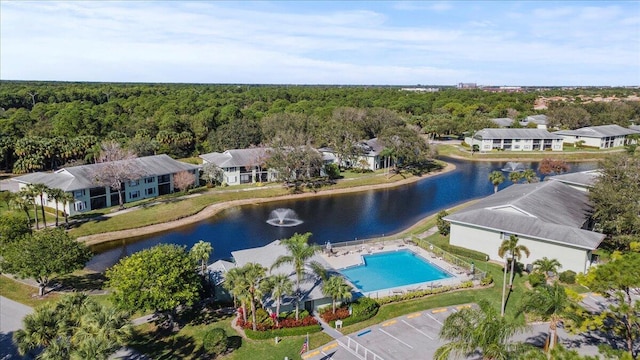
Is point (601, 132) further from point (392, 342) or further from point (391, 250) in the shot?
point (392, 342)

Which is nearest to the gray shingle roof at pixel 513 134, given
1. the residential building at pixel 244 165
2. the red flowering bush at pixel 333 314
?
the residential building at pixel 244 165

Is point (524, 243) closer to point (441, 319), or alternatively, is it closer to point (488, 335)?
point (441, 319)

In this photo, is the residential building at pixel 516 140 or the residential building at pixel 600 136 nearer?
the residential building at pixel 516 140

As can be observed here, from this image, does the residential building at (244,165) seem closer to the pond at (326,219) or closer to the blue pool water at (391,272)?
the pond at (326,219)

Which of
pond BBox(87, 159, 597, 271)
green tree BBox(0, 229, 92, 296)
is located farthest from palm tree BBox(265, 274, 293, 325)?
pond BBox(87, 159, 597, 271)

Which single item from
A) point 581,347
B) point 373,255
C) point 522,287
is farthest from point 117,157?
point 581,347

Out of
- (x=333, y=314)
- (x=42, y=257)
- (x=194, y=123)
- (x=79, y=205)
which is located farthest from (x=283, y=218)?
(x=194, y=123)
